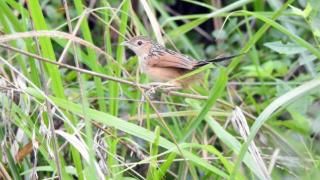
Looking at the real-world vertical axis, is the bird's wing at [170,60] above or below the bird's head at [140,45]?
below

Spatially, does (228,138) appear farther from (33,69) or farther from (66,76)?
(66,76)

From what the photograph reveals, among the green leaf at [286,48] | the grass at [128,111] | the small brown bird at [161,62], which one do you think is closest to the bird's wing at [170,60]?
the small brown bird at [161,62]

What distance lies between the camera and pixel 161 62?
348 cm

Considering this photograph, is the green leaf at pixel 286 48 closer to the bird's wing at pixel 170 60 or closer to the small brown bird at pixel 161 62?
the small brown bird at pixel 161 62

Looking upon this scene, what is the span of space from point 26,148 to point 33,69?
400 millimetres

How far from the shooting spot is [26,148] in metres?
3.08

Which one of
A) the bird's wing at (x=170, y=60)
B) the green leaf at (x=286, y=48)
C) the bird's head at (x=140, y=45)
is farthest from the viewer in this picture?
the bird's head at (x=140, y=45)

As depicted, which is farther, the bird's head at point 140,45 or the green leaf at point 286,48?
the bird's head at point 140,45

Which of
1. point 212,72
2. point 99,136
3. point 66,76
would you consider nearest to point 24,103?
point 99,136

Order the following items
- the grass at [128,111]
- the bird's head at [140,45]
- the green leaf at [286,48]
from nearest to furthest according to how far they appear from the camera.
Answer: the grass at [128,111] → the green leaf at [286,48] → the bird's head at [140,45]

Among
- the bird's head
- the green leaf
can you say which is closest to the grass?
the green leaf

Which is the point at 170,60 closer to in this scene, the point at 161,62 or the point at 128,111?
the point at 161,62

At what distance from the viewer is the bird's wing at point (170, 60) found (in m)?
3.21

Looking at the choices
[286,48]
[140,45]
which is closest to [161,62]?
[140,45]
